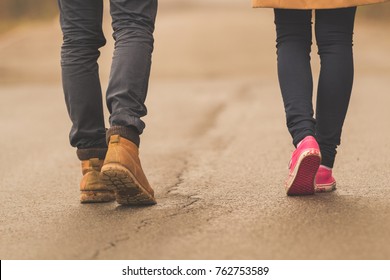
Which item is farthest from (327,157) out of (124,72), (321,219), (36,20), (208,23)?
(36,20)

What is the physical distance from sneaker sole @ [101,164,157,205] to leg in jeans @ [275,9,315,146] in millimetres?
609

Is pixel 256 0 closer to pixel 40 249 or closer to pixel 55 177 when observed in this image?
pixel 40 249

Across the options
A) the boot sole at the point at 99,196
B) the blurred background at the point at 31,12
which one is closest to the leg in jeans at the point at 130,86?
the boot sole at the point at 99,196

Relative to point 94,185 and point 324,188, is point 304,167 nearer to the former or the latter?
point 324,188

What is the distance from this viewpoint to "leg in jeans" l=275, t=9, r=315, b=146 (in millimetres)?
3451

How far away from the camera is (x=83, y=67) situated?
11.6 feet

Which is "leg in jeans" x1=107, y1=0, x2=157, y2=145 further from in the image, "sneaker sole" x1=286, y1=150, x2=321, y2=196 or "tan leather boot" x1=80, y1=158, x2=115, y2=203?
"sneaker sole" x1=286, y1=150, x2=321, y2=196

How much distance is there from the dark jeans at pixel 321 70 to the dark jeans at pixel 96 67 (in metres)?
0.53

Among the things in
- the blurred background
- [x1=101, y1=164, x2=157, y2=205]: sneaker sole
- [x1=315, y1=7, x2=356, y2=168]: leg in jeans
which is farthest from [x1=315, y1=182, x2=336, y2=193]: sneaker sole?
the blurred background

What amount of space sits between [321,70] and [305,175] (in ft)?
1.40

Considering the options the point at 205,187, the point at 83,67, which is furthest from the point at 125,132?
the point at 205,187

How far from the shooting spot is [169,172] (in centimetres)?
455

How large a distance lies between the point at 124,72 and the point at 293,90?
653 mm

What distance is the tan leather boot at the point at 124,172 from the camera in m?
3.15
